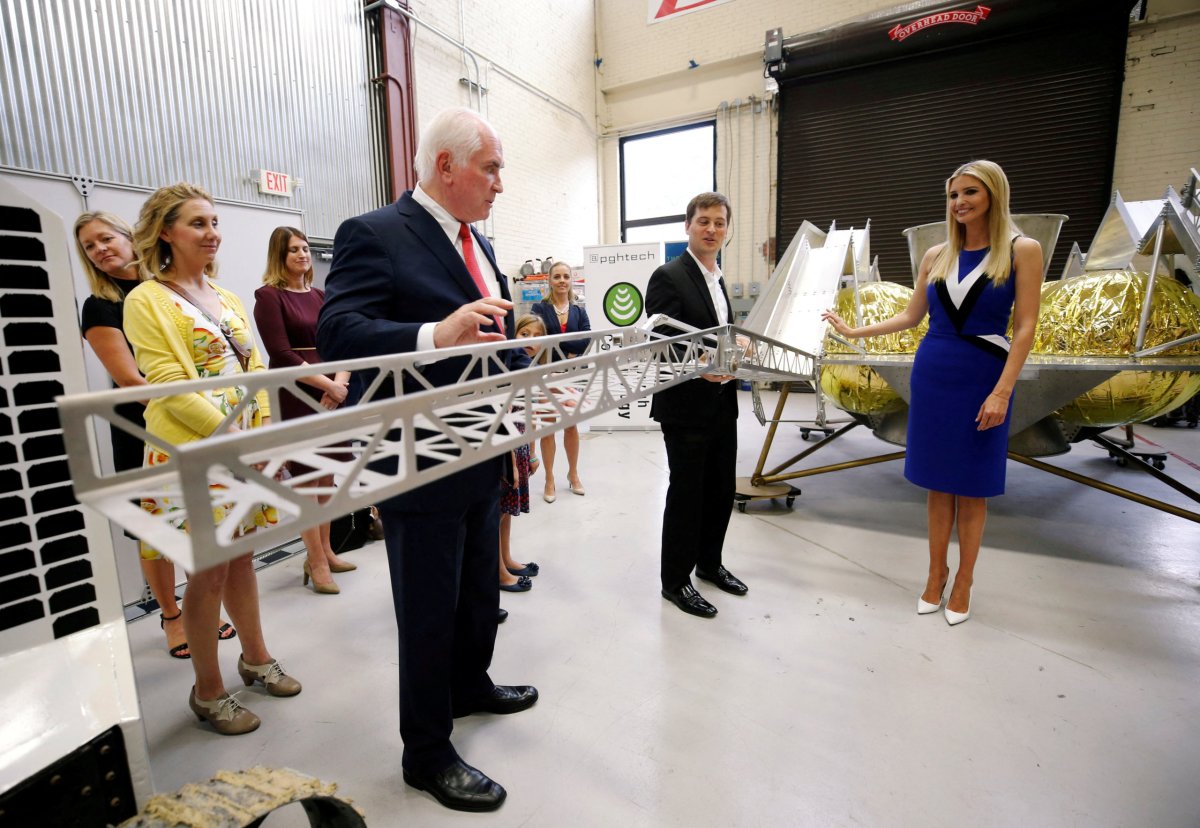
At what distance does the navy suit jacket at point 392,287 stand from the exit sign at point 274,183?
328cm

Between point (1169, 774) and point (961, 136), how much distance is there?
7093 millimetres

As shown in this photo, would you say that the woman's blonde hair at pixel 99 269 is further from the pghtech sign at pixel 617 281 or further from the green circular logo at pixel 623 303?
the green circular logo at pixel 623 303

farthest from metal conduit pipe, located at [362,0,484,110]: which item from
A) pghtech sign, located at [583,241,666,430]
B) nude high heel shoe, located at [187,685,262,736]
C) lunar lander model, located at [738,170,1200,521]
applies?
nude high heel shoe, located at [187,685,262,736]

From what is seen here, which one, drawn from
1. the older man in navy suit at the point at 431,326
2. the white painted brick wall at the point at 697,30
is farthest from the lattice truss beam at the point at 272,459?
the white painted brick wall at the point at 697,30

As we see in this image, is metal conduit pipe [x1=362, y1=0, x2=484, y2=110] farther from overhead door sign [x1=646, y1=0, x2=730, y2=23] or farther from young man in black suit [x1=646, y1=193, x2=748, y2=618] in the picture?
young man in black suit [x1=646, y1=193, x2=748, y2=618]

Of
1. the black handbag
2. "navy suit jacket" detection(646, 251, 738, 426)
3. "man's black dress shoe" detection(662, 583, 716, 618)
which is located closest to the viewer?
"navy suit jacket" detection(646, 251, 738, 426)

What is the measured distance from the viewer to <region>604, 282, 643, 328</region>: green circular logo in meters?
5.39

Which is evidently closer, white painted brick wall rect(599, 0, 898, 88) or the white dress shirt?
the white dress shirt

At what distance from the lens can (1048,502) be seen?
3414 millimetres

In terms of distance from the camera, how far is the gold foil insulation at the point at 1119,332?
239 centimetres

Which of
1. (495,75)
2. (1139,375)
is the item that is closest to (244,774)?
(1139,375)

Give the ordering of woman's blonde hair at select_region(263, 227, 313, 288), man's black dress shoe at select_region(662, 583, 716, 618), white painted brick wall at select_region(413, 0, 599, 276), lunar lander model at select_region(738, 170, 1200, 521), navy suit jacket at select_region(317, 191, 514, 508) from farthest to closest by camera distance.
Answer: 1. white painted brick wall at select_region(413, 0, 599, 276)
2. lunar lander model at select_region(738, 170, 1200, 521)
3. woman's blonde hair at select_region(263, 227, 313, 288)
4. man's black dress shoe at select_region(662, 583, 716, 618)
5. navy suit jacket at select_region(317, 191, 514, 508)

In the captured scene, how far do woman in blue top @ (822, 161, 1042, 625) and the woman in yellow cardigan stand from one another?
221 cm

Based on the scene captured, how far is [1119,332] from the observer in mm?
2473
